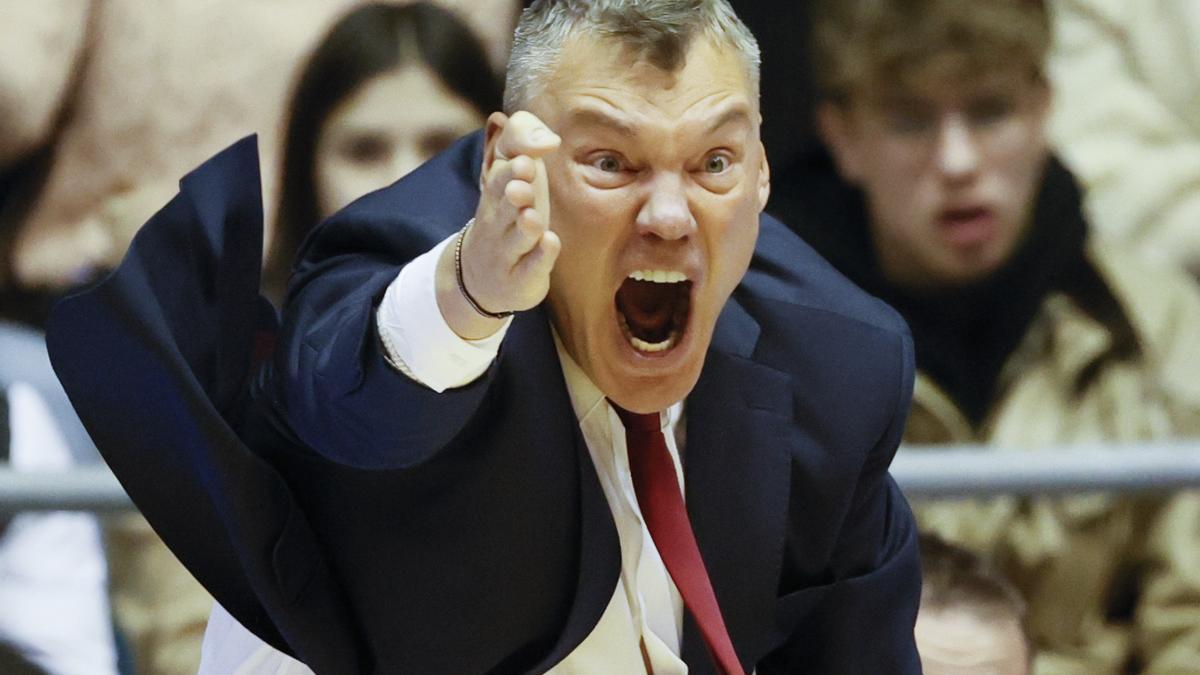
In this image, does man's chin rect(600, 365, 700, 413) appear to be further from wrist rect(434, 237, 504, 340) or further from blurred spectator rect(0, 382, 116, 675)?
blurred spectator rect(0, 382, 116, 675)

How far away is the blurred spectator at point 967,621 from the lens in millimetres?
2164

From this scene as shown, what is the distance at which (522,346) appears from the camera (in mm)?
1299

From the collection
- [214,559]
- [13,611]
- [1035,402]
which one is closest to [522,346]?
[214,559]

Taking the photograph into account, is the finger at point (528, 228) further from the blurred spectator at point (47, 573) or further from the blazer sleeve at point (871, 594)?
the blurred spectator at point (47, 573)

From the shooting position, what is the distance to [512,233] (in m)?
1.07

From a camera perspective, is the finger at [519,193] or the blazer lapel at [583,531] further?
the blazer lapel at [583,531]

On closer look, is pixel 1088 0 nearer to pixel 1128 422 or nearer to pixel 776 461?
pixel 1128 422

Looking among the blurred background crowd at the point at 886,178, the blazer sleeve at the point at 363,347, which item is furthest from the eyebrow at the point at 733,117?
the blurred background crowd at the point at 886,178

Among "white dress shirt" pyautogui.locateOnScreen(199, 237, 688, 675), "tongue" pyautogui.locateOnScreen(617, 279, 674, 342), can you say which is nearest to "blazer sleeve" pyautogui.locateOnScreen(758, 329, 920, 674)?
"white dress shirt" pyautogui.locateOnScreen(199, 237, 688, 675)

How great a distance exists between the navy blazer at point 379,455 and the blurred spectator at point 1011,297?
111 centimetres

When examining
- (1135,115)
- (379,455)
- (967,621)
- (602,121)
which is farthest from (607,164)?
(1135,115)

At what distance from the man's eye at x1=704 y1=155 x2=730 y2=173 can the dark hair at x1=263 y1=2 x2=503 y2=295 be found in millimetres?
1350

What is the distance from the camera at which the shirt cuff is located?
3.66 feet

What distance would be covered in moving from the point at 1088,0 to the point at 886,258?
529 mm
